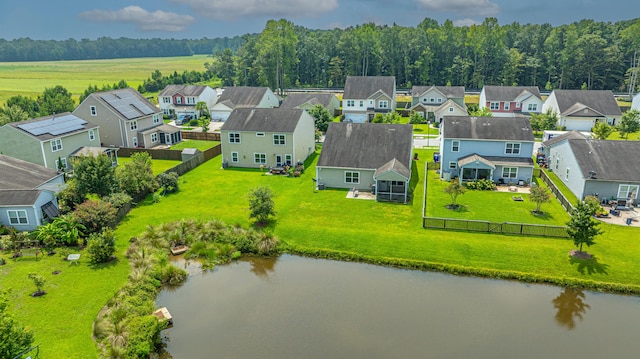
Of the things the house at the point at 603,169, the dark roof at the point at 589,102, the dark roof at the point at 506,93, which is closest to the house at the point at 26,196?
the house at the point at 603,169

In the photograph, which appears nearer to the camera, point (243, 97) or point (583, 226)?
point (583, 226)

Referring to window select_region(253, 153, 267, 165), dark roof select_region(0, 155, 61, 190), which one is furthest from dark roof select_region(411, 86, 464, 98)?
dark roof select_region(0, 155, 61, 190)

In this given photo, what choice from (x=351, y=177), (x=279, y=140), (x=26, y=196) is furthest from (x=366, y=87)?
(x=26, y=196)

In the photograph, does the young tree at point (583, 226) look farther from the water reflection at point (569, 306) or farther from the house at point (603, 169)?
the house at point (603, 169)

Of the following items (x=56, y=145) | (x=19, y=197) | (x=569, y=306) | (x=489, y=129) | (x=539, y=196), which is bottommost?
(x=569, y=306)

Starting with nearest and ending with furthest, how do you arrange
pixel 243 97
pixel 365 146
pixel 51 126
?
pixel 365 146 < pixel 51 126 < pixel 243 97

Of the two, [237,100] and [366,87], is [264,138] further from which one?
[366,87]

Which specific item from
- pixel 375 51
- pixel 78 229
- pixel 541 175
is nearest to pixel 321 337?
pixel 78 229
